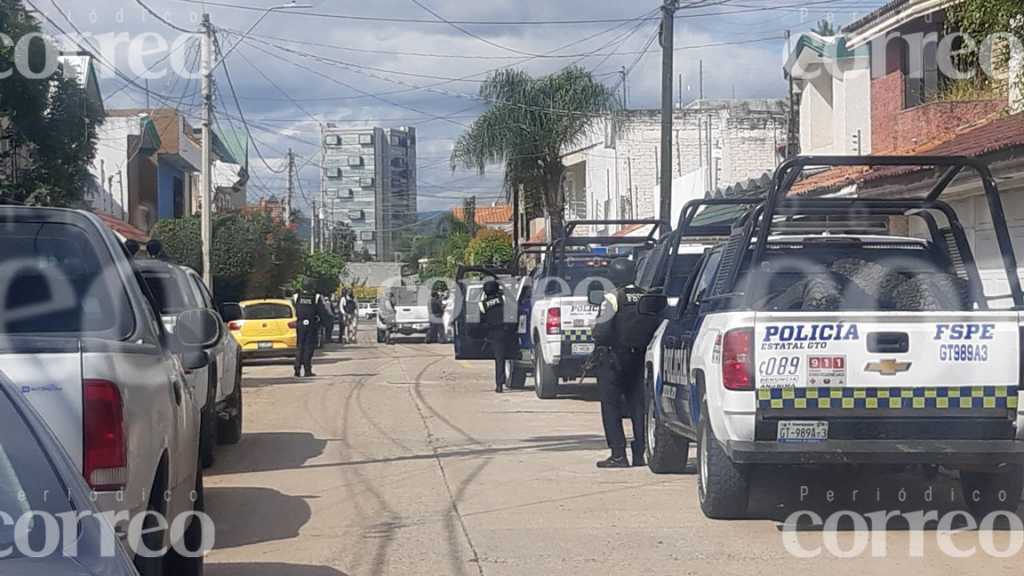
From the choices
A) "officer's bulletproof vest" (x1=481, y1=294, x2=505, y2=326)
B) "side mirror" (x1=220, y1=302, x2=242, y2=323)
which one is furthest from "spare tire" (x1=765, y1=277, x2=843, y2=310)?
"officer's bulletproof vest" (x1=481, y1=294, x2=505, y2=326)

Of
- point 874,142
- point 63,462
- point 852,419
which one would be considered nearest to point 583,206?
point 874,142

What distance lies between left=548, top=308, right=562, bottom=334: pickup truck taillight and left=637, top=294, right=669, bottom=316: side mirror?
5.91 meters

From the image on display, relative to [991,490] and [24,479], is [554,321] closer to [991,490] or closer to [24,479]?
[991,490]

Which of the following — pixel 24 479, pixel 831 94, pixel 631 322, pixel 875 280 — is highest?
pixel 831 94

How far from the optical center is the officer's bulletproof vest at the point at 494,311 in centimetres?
1850

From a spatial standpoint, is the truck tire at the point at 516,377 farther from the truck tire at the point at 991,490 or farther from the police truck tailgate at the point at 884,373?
the police truck tailgate at the point at 884,373

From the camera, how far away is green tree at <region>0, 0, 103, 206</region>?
43.8ft

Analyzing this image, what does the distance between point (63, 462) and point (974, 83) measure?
58.8 feet

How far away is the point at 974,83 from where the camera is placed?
18.8 metres

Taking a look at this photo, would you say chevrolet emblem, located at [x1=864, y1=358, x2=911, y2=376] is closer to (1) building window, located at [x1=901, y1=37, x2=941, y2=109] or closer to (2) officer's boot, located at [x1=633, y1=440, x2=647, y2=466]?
(2) officer's boot, located at [x1=633, y1=440, x2=647, y2=466]

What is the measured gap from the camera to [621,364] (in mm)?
10758

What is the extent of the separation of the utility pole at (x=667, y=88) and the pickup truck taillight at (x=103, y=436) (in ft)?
60.2

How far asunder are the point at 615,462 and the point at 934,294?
11.4ft

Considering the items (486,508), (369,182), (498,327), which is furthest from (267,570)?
(369,182)
